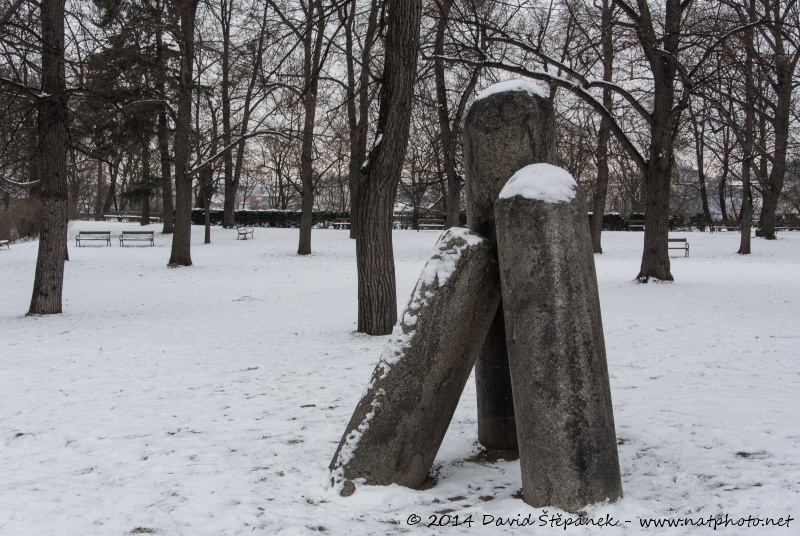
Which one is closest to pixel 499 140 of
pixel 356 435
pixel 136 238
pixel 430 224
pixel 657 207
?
pixel 356 435

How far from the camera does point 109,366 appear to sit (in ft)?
23.4

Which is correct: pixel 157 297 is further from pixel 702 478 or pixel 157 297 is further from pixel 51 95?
pixel 702 478

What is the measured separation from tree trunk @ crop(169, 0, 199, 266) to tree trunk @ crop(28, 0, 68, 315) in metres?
5.77

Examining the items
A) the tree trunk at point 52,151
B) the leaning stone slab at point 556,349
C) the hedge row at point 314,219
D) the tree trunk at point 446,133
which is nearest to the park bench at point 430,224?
the hedge row at point 314,219

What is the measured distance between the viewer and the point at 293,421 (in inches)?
200

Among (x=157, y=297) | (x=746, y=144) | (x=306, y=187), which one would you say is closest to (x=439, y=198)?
(x=306, y=187)

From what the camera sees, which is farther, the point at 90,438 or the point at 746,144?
the point at 746,144

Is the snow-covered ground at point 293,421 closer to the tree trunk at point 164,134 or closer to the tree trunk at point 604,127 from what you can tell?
the tree trunk at point 604,127

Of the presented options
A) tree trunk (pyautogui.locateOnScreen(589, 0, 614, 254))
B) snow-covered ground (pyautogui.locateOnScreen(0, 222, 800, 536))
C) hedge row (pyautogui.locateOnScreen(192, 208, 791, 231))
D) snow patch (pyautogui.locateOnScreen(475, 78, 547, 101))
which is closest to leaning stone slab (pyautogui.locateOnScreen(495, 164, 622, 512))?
snow-covered ground (pyautogui.locateOnScreen(0, 222, 800, 536))

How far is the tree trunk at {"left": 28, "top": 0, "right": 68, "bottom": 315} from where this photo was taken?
9812mm

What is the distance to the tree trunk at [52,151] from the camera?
9812mm

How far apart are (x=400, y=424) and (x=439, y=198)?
149 feet

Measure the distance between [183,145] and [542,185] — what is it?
16.6m

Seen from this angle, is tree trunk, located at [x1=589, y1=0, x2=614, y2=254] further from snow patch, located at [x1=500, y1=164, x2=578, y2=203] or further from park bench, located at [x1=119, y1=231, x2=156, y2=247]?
park bench, located at [x1=119, y1=231, x2=156, y2=247]
